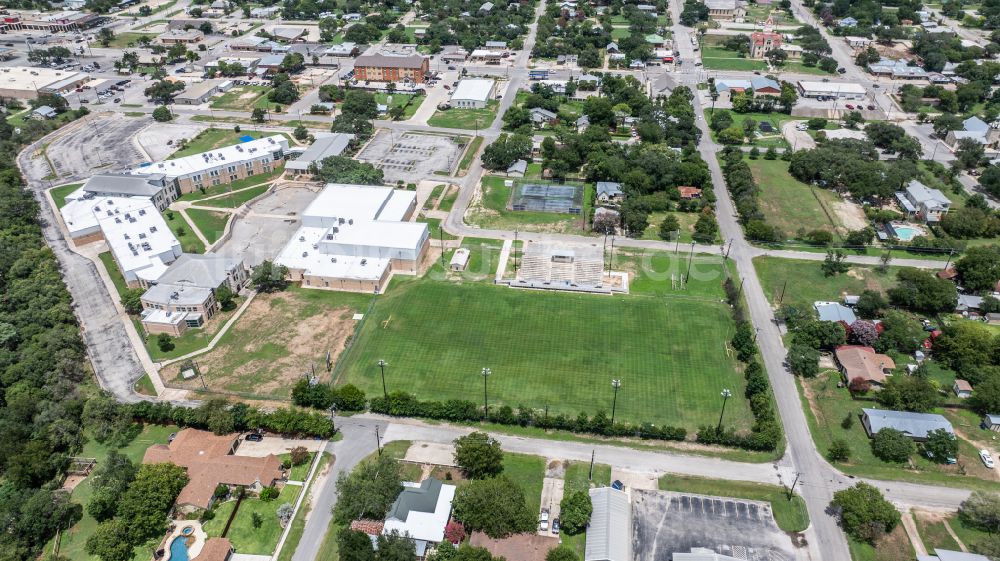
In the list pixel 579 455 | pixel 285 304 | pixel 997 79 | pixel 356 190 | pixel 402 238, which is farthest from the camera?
pixel 997 79

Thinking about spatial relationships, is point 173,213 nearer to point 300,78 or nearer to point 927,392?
point 300,78

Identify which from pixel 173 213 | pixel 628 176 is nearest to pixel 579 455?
pixel 628 176

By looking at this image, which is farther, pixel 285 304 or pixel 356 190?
pixel 356 190

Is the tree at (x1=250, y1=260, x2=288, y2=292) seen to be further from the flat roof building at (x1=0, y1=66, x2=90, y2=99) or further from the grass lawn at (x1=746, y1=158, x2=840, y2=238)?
the flat roof building at (x1=0, y1=66, x2=90, y2=99)

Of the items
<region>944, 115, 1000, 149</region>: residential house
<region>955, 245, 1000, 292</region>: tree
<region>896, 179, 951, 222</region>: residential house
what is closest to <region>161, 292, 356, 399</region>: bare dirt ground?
<region>955, 245, 1000, 292</region>: tree

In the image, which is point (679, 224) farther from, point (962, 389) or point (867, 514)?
point (867, 514)

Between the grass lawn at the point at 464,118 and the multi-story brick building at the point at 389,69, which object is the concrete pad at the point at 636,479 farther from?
the multi-story brick building at the point at 389,69

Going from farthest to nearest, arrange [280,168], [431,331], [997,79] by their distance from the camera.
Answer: [997,79] → [280,168] → [431,331]

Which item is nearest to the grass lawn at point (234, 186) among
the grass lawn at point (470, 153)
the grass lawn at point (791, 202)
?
the grass lawn at point (470, 153)
